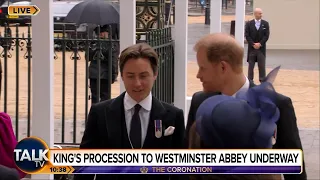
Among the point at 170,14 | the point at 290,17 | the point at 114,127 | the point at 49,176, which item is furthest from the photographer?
the point at 290,17

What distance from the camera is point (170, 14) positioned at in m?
11.2

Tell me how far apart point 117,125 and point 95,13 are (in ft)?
21.2

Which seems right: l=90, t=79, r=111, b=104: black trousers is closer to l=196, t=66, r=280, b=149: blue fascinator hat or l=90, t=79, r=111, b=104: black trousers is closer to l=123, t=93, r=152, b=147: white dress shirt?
l=123, t=93, r=152, b=147: white dress shirt

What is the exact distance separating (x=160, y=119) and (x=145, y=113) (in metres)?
0.08

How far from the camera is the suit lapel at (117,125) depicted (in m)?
3.73

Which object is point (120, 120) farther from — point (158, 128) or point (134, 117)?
point (158, 128)

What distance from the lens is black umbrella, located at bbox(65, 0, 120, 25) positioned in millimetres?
9969

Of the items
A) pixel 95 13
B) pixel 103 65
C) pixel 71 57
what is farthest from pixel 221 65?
pixel 95 13

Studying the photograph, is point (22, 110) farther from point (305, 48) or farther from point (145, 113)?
point (305, 48)

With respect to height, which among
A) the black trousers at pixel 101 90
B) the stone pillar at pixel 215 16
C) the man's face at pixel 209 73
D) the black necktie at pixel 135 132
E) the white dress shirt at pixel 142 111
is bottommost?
the black trousers at pixel 101 90

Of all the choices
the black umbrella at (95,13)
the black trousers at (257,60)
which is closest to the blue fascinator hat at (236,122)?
the black umbrella at (95,13)

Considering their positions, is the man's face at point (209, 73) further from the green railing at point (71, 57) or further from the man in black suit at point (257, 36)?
the man in black suit at point (257, 36)

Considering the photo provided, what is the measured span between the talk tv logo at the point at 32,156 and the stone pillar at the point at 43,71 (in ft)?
7.29

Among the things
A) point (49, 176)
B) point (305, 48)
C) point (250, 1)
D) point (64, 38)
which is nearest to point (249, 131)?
point (49, 176)
